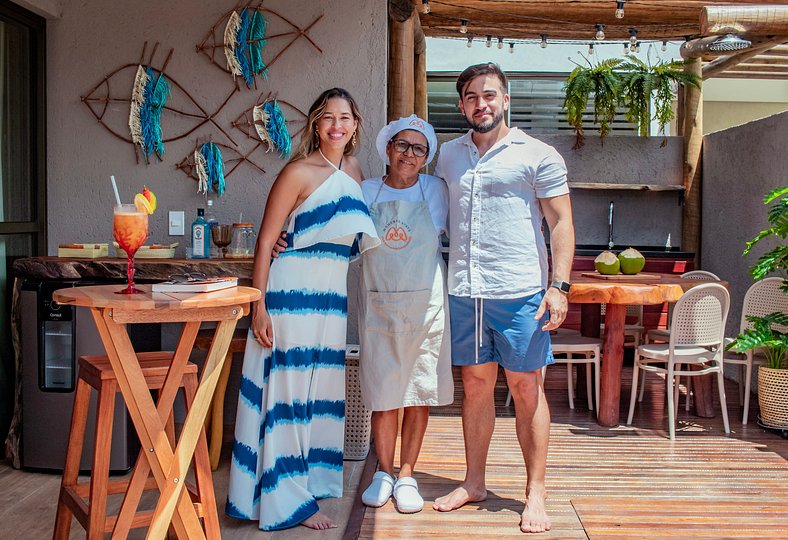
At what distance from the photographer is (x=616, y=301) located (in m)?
4.28

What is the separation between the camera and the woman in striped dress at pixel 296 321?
9.75 ft

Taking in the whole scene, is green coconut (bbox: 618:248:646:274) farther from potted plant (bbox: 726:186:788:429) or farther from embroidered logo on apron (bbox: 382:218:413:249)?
embroidered logo on apron (bbox: 382:218:413:249)

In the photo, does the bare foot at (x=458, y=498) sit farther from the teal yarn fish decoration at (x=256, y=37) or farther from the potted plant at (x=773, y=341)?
the teal yarn fish decoration at (x=256, y=37)

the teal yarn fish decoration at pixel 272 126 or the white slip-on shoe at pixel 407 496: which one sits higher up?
the teal yarn fish decoration at pixel 272 126

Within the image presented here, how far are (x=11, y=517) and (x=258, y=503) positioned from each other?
37.7 inches

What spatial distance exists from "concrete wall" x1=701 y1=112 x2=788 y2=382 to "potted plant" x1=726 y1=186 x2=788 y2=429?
140 centimetres

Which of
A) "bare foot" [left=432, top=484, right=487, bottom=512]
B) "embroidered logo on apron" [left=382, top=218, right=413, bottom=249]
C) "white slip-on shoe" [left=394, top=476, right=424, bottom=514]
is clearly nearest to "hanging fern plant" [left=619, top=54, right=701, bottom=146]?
"embroidered logo on apron" [left=382, top=218, right=413, bottom=249]

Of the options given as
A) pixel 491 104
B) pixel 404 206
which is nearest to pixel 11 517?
pixel 404 206

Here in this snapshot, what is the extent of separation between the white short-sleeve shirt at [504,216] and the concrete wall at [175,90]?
1.12 meters

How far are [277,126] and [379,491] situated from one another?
76.9 inches

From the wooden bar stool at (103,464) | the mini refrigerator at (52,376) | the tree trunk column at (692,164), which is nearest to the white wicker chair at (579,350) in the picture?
the mini refrigerator at (52,376)

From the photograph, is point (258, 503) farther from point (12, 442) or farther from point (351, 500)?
point (12, 442)

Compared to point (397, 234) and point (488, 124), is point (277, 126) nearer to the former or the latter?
point (397, 234)

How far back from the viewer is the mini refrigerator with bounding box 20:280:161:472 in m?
3.52
